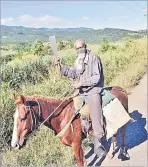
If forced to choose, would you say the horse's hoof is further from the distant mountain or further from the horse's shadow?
the distant mountain

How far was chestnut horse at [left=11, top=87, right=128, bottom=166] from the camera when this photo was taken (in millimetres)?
5711

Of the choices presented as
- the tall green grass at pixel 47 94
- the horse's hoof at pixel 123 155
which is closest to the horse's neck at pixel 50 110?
the tall green grass at pixel 47 94

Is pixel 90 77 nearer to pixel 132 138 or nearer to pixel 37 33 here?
pixel 132 138

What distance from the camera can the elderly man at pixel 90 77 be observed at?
6.11m

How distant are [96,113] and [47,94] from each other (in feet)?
12.8

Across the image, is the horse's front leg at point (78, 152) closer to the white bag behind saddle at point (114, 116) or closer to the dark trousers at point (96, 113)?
the dark trousers at point (96, 113)

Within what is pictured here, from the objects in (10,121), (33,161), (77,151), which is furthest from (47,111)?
(10,121)

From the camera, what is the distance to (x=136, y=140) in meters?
8.53

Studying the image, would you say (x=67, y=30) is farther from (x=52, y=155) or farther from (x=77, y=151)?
(x=77, y=151)

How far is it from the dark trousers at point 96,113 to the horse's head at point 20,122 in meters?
1.03

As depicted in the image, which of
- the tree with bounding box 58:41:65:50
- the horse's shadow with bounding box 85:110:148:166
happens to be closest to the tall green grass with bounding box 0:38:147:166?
the horse's shadow with bounding box 85:110:148:166

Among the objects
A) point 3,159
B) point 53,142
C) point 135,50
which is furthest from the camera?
point 135,50

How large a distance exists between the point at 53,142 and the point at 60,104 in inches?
64.4

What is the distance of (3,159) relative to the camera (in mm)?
7219
